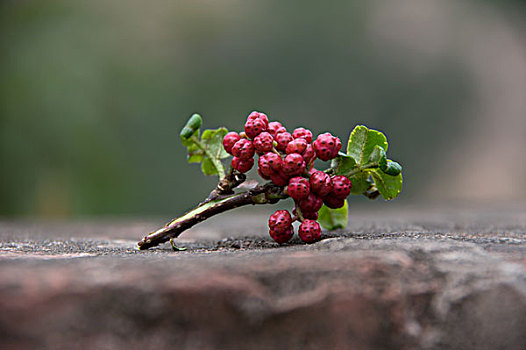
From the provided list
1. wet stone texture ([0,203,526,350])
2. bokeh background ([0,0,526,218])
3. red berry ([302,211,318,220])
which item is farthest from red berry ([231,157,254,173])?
bokeh background ([0,0,526,218])

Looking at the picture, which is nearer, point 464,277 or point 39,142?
point 464,277

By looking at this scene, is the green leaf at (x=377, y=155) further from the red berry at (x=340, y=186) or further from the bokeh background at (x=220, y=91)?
the bokeh background at (x=220, y=91)

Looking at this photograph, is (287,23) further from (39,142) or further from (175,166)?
(39,142)

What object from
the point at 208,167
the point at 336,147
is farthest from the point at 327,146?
the point at 208,167

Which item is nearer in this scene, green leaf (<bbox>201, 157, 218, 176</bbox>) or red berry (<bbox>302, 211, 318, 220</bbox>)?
red berry (<bbox>302, 211, 318, 220</bbox>)

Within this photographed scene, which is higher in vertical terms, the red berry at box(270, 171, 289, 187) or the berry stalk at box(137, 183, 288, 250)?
the red berry at box(270, 171, 289, 187)

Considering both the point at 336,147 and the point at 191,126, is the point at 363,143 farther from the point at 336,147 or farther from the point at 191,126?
the point at 191,126

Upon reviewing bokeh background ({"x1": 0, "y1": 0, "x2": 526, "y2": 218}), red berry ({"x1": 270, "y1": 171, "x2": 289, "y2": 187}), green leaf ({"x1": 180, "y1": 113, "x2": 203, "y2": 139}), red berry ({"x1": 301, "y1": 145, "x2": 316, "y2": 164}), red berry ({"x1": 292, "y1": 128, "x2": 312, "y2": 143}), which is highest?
bokeh background ({"x1": 0, "y1": 0, "x2": 526, "y2": 218})

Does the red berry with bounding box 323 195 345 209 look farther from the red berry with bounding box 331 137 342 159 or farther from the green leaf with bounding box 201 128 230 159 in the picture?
the green leaf with bounding box 201 128 230 159

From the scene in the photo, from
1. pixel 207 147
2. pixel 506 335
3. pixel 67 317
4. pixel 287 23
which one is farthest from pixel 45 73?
pixel 506 335
